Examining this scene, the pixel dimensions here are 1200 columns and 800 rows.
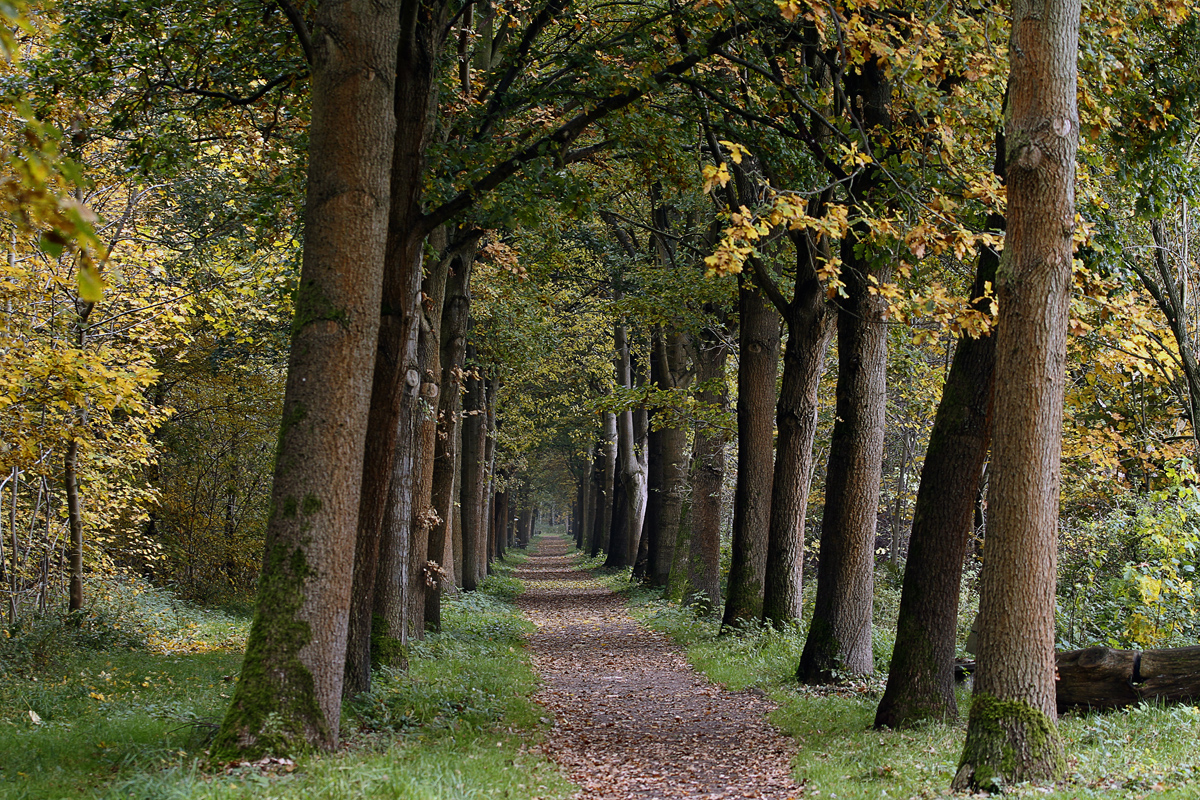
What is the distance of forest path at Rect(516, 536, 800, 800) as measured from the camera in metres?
7.22

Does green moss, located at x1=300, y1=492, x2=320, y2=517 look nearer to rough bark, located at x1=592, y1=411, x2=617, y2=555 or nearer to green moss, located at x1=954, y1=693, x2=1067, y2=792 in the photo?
green moss, located at x1=954, y1=693, x2=1067, y2=792

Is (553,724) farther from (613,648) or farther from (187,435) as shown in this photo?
(187,435)

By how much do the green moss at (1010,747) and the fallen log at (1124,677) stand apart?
2.52m

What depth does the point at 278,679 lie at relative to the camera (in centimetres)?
612

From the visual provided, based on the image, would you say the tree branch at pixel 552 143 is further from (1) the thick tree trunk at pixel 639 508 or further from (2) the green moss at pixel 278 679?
(1) the thick tree trunk at pixel 639 508

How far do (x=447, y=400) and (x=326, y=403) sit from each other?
34.8 ft

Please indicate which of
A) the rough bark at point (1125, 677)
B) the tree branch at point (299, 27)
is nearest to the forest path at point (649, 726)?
the rough bark at point (1125, 677)

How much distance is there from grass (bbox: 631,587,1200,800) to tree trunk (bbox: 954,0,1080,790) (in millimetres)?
361

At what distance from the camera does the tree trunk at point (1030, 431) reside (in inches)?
225

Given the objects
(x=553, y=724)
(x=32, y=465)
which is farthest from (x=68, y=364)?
(x=553, y=724)

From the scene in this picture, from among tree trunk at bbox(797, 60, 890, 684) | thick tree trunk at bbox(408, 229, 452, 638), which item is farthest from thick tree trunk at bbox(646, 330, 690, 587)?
tree trunk at bbox(797, 60, 890, 684)

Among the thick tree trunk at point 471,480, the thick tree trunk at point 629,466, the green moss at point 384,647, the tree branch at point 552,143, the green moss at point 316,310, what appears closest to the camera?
the green moss at point 316,310

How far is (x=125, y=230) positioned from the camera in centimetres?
1291

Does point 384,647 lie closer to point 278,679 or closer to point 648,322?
point 278,679
